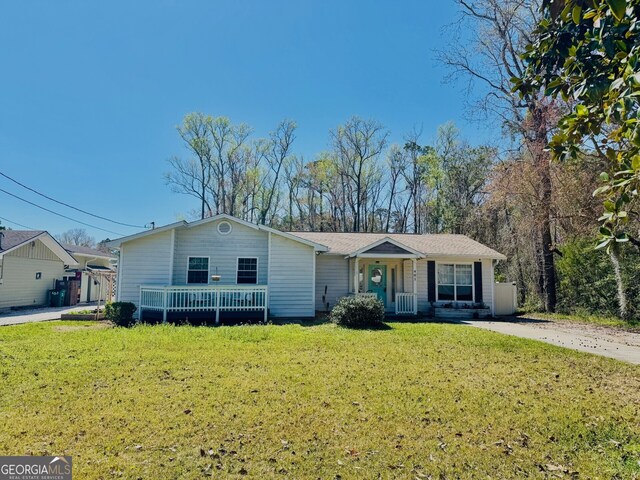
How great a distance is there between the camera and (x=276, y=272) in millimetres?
13688

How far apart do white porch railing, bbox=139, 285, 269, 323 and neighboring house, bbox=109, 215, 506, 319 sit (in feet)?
0.11

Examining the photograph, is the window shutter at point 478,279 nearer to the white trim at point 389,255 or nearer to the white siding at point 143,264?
the white trim at point 389,255

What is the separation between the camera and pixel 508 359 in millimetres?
7289

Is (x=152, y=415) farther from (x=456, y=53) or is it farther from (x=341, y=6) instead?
(x=456, y=53)

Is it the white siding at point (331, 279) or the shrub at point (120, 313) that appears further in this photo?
the white siding at point (331, 279)

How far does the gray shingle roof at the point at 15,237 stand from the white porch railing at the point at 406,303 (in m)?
18.0

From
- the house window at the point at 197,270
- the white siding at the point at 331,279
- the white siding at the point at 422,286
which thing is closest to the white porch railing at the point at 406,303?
the white siding at the point at 422,286

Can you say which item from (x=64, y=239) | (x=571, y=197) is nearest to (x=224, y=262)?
(x=571, y=197)

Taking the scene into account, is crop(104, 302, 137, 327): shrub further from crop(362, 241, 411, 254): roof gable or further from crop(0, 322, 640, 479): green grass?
crop(362, 241, 411, 254): roof gable

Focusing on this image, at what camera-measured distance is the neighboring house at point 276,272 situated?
41.7 ft

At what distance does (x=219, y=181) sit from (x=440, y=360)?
2860 cm

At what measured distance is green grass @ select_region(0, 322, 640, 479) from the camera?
3.30 m

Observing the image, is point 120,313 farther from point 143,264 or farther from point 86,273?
point 86,273

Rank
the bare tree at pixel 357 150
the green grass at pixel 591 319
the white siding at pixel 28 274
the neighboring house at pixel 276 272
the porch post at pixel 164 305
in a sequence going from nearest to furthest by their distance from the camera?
the porch post at pixel 164 305
the green grass at pixel 591 319
the neighboring house at pixel 276 272
the white siding at pixel 28 274
the bare tree at pixel 357 150
